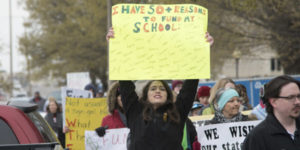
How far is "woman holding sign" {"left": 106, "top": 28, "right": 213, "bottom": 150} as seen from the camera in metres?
4.73

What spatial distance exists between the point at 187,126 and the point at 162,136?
139 cm

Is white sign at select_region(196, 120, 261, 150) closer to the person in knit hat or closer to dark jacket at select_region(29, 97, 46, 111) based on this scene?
the person in knit hat

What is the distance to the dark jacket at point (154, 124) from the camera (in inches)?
186

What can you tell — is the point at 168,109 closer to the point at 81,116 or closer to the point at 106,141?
the point at 106,141

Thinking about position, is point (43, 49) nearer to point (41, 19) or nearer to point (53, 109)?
point (41, 19)

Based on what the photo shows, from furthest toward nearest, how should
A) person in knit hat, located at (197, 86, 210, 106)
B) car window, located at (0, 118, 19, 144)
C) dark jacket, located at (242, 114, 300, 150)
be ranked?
person in knit hat, located at (197, 86, 210, 106)
car window, located at (0, 118, 19, 144)
dark jacket, located at (242, 114, 300, 150)

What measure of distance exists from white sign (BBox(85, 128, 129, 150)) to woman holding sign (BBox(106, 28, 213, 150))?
7.76ft

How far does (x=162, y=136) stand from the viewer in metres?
4.72

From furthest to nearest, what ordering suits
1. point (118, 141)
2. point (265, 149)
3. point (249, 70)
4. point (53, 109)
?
point (249, 70)
point (53, 109)
point (118, 141)
point (265, 149)

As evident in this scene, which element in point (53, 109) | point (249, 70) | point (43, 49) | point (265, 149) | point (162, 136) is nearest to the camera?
point (265, 149)

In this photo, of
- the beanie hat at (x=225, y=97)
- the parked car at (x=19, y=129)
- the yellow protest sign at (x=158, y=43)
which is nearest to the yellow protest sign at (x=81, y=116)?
the beanie hat at (x=225, y=97)

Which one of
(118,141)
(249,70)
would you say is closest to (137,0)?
(118,141)

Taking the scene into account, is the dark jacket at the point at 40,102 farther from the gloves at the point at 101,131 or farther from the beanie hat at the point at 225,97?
the beanie hat at the point at 225,97

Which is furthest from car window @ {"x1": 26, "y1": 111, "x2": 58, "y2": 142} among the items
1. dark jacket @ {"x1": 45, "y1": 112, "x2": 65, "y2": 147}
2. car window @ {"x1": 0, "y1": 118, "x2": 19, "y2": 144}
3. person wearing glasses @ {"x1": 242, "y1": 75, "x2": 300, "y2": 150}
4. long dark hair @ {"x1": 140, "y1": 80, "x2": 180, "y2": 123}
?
dark jacket @ {"x1": 45, "y1": 112, "x2": 65, "y2": 147}
